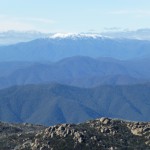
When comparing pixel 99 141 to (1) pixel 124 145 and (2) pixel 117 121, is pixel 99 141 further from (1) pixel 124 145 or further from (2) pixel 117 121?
(2) pixel 117 121

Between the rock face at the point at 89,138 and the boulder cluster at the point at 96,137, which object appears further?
the rock face at the point at 89,138

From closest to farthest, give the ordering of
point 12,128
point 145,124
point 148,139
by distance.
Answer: point 148,139 → point 145,124 → point 12,128

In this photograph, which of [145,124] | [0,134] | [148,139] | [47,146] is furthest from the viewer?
[0,134]

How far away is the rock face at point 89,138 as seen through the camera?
12569 cm

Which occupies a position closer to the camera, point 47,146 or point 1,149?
point 47,146

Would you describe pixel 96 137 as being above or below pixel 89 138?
below

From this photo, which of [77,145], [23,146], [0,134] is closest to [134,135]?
[77,145]

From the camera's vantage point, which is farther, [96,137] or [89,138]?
[96,137]

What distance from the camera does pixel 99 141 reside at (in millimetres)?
127750

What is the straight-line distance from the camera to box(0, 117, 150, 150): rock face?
12569cm

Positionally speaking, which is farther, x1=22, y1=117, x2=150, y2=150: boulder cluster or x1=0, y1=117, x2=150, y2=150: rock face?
x1=0, y1=117, x2=150, y2=150: rock face

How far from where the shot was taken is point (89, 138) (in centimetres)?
12862

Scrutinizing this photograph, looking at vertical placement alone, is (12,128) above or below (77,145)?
below

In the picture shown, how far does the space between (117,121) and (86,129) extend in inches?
531
